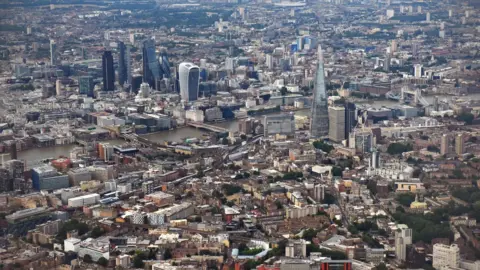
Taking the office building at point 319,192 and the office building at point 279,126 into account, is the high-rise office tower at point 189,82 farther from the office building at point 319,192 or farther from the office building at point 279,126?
the office building at point 319,192

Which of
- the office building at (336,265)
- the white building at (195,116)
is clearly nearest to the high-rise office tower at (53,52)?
the white building at (195,116)

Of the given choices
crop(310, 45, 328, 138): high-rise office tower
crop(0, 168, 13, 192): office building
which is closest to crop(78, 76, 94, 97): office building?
crop(310, 45, 328, 138): high-rise office tower

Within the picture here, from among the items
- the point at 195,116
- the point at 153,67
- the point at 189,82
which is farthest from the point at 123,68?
the point at 195,116

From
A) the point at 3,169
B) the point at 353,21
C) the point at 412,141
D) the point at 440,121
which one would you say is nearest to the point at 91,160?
the point at 3,169

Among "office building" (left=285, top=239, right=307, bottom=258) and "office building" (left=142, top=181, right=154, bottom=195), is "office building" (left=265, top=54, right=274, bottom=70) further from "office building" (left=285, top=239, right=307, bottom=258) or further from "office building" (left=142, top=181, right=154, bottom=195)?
"office building" (left=285, top=239, right=307, bottom=258)

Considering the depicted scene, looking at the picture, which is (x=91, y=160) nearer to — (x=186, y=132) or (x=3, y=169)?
(x=3, y=169)
